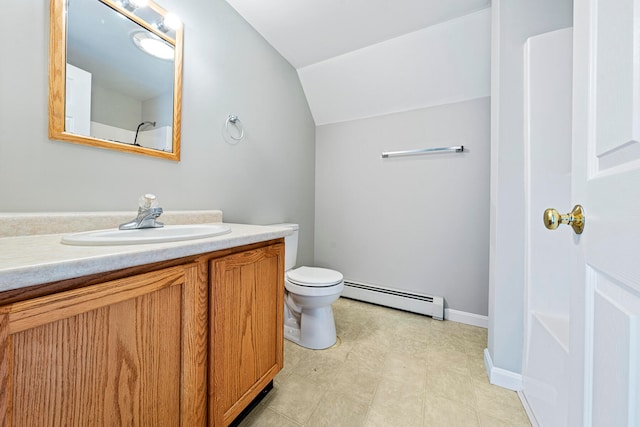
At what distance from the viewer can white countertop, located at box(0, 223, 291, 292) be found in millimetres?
411

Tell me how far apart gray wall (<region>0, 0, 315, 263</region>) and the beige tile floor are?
1.03 metres

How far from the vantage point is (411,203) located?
212cm

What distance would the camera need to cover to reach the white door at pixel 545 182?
3.39 ft

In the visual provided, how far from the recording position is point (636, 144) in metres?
0.36

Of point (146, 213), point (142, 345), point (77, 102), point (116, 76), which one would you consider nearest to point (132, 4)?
point (116, 76)

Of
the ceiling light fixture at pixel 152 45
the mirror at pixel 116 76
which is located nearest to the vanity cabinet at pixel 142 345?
the mirror at pixel 116 76

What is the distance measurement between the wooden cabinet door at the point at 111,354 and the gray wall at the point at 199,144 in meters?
0.66

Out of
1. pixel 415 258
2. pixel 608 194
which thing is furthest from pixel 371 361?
pixel 608 194

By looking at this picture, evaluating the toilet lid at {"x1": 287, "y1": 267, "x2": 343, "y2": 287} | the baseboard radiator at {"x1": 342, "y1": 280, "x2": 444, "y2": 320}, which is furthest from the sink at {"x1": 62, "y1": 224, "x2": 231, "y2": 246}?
the baseboard radiator at {"x1": 342, "y1": 280, "x2": 444, "y2": 320}

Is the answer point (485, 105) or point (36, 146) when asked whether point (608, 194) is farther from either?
point (485, 105)

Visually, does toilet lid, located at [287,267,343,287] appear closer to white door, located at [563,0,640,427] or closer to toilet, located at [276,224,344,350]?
toilet, located at [276,224,344,350]

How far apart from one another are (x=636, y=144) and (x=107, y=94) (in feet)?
5.33

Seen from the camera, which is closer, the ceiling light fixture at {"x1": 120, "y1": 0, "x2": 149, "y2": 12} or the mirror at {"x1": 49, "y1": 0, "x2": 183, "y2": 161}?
the mirror at {"x1": 49, "y1": 0, "x2": 183, "y2": 161}

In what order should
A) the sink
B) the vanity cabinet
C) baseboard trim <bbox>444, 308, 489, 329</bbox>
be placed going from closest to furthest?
the vanity cabinet, the sink, baseboard trim <bbox>444, 308, 489, 329</bbox>
